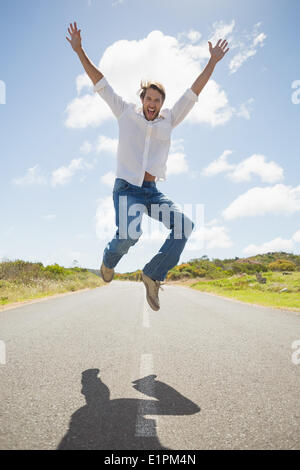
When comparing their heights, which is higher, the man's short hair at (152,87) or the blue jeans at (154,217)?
the man's short hair at (152,87)

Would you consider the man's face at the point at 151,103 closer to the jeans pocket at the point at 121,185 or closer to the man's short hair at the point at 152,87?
the man's short hair at the point at 152,87

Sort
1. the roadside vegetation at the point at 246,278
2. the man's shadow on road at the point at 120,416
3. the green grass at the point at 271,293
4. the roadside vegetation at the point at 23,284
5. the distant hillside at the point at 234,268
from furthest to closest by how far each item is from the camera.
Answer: the distant hillside at the point at 234,268
the roadside vegetation at the point at 246,278
the roadside vegetation at the point at 23,284
the green grass at the point at 271,293
the man's shadow on road at the point at 120,416

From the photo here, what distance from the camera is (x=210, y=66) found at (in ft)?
12.5

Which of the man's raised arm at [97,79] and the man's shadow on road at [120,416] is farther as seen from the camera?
the man's raised arm at [97,79]

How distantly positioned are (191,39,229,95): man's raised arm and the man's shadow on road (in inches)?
130

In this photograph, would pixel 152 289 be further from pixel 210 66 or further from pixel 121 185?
pixel 210 66

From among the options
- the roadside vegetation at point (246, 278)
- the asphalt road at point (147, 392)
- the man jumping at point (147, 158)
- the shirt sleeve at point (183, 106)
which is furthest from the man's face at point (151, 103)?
the roadside vegetation at point (246, 278)

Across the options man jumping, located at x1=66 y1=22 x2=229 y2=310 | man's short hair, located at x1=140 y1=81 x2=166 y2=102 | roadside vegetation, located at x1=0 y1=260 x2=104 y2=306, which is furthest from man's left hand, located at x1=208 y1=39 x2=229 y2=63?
roadside vegetation, located at x1=0 y1=260 x2=104 y2=306

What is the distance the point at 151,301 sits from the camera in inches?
152

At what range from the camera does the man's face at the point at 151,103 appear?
3598 mm

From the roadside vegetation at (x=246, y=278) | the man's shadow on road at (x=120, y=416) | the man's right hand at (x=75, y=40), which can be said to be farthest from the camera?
the roadside vegetation at (x=246, y=278)

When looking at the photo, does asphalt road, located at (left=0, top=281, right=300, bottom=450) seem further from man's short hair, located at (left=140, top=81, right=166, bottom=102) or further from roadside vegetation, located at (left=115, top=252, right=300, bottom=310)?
roadside vegetation, located at (left=115, top=252, right=300, bottom=310)

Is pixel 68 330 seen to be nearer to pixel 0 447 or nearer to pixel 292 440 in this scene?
pixel 0 447
